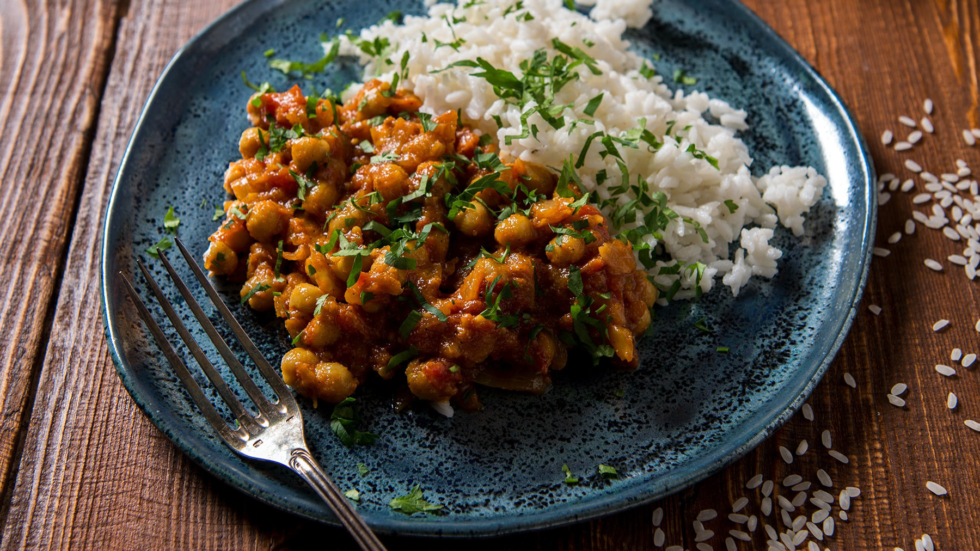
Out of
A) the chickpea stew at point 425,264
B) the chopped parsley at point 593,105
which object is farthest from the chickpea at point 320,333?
the chopped parsley at point 593,105

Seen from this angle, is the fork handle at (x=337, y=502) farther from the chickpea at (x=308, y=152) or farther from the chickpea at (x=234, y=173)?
the chickpea at (x=234, y=173)

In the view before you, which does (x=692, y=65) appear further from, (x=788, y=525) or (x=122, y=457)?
(x=122, y=457)

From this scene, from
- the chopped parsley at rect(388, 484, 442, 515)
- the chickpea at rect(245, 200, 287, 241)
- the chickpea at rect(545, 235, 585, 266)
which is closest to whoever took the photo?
the chopped parsley at rect(388, 484, 442, 515)

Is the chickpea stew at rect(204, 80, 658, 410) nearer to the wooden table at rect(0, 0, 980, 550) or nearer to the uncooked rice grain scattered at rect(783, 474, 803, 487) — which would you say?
the wooden table at rect(0, 0, 980, 550)

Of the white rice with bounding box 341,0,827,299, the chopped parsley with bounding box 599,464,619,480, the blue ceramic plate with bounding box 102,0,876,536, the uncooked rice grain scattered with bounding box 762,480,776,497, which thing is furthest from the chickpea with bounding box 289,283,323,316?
the uncooked rice grain scattered with bounding box 762,480,776,497

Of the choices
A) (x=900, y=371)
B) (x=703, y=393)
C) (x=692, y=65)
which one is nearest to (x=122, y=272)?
(x=703, y=393)

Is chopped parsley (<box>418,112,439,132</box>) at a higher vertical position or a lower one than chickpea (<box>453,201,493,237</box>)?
higher
